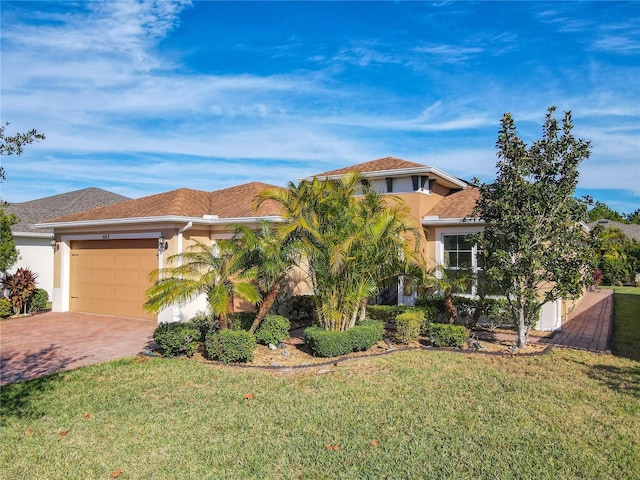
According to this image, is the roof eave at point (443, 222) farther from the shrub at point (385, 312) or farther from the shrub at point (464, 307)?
the shrub at point (385, 312)

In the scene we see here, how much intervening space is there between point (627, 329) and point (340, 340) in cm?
952

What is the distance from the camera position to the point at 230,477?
454 cm

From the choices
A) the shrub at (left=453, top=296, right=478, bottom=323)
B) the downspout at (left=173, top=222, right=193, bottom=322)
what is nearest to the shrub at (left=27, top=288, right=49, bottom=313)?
the downspout at (left=173, top=222, right=193, bottom=322)

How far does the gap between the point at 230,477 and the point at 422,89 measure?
1559 centimetres

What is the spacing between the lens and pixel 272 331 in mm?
10523

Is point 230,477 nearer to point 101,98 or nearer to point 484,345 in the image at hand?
point 484,345

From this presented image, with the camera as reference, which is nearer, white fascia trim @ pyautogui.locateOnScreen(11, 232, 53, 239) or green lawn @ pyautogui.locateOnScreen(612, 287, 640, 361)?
green lawn @ pyautogui.locateOnScreen(612, 287, 640, 361)

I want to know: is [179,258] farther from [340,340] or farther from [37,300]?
[37,300]

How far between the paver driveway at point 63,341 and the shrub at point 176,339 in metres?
1.13

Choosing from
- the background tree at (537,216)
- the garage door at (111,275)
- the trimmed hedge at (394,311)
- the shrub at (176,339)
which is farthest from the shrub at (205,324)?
the background tree at (537,216)

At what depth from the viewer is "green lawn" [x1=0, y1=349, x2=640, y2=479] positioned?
475cm

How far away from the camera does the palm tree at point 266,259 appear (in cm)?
977

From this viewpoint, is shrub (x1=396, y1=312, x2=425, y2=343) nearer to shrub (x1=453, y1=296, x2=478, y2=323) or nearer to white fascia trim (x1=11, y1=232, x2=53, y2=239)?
shrub (x1=453, y1=296, x2=478, y2=323)

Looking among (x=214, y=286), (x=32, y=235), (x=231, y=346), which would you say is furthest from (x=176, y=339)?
(x=32, y=235)
